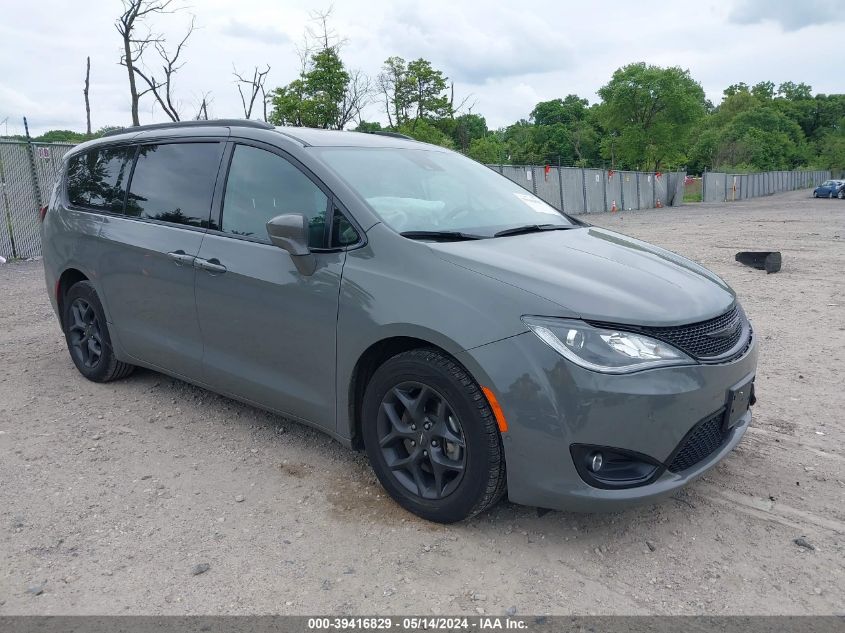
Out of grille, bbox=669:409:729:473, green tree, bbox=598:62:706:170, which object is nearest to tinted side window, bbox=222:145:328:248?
grille, bbox=669:409:729:473

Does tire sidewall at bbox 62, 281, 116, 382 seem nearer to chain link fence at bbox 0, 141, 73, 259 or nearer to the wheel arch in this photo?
the wheel arch

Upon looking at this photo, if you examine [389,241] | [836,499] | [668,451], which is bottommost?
[836,499]

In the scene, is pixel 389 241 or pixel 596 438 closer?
pixel 596 438

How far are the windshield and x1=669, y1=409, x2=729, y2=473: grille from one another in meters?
1.33

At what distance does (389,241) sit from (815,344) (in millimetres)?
4600

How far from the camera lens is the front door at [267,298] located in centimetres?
329

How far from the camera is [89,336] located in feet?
16.3

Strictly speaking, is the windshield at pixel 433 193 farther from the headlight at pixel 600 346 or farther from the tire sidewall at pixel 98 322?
the tire sidewall at pixel 98 322

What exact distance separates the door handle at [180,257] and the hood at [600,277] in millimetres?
1569

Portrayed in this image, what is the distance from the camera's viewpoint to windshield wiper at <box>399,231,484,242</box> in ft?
10.4

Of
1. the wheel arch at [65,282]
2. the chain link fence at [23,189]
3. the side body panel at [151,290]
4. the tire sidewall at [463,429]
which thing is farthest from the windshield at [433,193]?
the chain link fence at [23,189]

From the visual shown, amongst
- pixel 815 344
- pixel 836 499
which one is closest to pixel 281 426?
pixel 836 499

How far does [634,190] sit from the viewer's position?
119 ft

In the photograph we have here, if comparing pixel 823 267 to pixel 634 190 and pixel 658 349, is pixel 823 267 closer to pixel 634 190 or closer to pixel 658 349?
pixel 658 349
